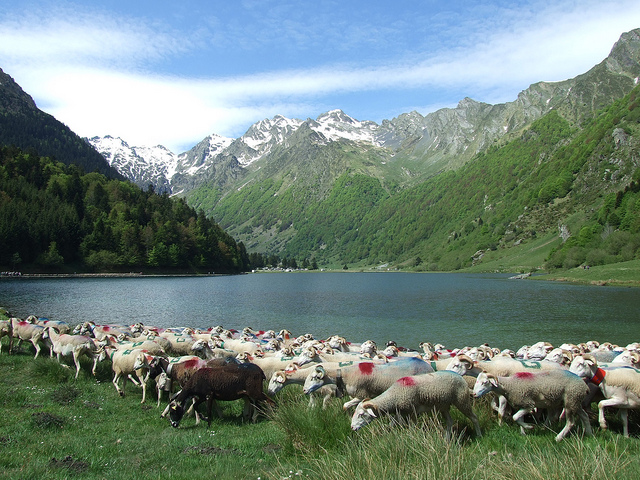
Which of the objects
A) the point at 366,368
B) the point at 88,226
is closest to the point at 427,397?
the point at 366,368

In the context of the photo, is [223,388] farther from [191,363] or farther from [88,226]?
[88,226]

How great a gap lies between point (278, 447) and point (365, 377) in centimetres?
290

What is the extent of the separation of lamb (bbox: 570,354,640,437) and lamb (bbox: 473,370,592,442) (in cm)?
85

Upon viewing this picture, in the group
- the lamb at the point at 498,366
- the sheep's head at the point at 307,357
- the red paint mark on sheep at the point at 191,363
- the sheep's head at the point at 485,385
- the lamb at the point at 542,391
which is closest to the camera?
the lamb at the point at 542,391

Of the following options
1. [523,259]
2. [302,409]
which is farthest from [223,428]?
[523,259]

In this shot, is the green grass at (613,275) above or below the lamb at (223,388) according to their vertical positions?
below

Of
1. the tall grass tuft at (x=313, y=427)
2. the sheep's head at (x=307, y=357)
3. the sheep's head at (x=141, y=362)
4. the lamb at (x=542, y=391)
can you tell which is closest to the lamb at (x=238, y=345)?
the sheep's head at (x=141, y=362)

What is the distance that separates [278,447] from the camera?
A: 9.59m

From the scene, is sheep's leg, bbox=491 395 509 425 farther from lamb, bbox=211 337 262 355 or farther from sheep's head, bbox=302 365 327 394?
lamb, bbox=211 337 262 355

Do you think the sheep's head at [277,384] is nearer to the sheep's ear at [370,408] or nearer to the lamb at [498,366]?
the sheep's ear at [370,408]

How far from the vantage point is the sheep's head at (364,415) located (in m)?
8.16

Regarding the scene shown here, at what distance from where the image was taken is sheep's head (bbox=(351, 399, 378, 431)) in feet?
26.8

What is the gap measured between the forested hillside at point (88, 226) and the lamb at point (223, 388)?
119203 millimetres

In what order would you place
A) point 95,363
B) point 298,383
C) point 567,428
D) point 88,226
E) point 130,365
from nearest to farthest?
point 567,428
point 298,383
point 130,365
point 95,363
point 88,226
